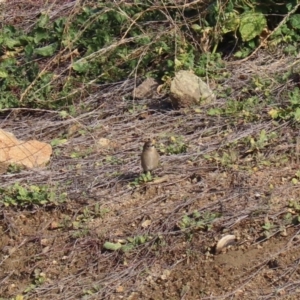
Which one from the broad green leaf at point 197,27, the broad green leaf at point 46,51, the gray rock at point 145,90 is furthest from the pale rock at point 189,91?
the broad green leaf at point 46,51

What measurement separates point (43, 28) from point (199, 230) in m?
3.27

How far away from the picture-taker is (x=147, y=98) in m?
6.11

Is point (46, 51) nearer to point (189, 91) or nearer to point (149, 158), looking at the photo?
point (189, 91)

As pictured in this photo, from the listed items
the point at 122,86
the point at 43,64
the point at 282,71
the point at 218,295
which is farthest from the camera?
the point at 43,64

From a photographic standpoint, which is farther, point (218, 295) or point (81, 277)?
point (81, 277)

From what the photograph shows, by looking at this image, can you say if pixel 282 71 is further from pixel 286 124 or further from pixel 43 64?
pixel 43 64

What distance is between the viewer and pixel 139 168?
5.07 m

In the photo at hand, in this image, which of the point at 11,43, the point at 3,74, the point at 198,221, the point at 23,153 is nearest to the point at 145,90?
the point at 23,153

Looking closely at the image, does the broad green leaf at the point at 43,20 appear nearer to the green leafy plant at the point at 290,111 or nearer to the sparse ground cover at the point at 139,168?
the sparse ground cover at the point at 139,168

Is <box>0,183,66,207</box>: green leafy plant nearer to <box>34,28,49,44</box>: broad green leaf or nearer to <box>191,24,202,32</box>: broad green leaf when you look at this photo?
<box>191,24,202,32</box>: broad green leaf

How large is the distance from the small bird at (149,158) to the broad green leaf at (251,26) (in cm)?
178

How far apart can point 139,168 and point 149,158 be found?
0.28m

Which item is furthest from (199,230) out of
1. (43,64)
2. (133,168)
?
(43,64)

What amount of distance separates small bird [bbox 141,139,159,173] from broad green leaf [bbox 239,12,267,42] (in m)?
1.78
